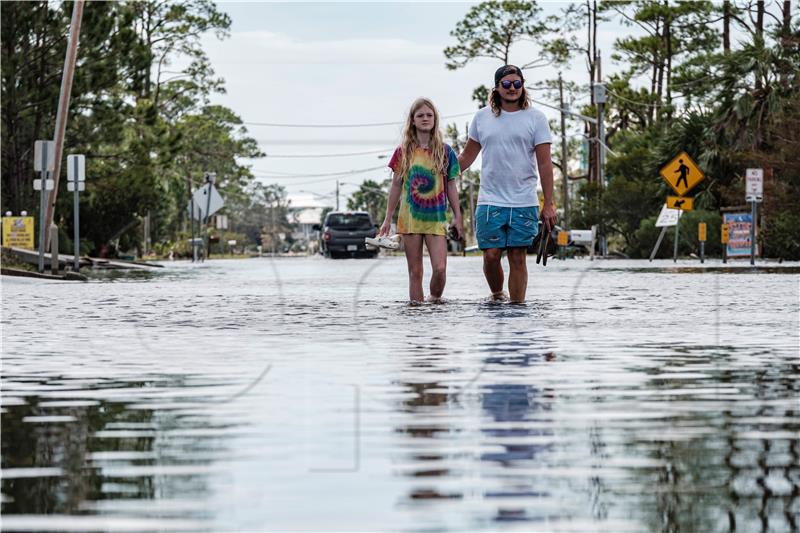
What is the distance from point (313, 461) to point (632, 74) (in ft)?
255

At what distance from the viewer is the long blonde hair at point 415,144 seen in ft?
50.4

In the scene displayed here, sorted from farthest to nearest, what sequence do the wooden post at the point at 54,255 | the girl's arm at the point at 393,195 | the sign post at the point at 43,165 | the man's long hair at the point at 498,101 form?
the sign post at the point at 43,165 → the wooden post at the point at 54,255 → the girl's arm at the point at 393,195 → the man's long hair at the point at 498,101

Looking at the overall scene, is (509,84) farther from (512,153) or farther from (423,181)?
(423,181)

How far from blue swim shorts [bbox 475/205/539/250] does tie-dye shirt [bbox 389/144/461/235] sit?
0.55 metres

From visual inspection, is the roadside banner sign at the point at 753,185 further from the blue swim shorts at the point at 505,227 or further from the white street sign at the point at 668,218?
the blue swim shorts at the point at 505,227

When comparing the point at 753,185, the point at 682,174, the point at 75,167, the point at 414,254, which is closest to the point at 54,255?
the point at 75,167

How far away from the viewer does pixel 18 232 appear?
3816 centimetres

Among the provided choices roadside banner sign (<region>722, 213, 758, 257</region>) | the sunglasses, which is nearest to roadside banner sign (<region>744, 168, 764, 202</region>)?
roadside banner sign (<region>722, 213, 758, 257</region>)

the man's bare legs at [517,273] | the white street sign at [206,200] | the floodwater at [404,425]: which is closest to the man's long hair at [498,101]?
the man's bare legs at [517,273]

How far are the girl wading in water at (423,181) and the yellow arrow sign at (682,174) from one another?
27997 millimetres

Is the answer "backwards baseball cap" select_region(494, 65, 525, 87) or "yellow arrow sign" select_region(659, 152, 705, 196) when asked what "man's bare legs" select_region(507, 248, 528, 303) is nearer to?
"backwards baseball cap" select_region(494, 65, 525, 87)

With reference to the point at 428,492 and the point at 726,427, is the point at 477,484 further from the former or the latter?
the point at 726,427

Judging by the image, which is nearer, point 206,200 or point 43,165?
point 43,165

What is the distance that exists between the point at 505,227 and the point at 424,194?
0.90 metres
